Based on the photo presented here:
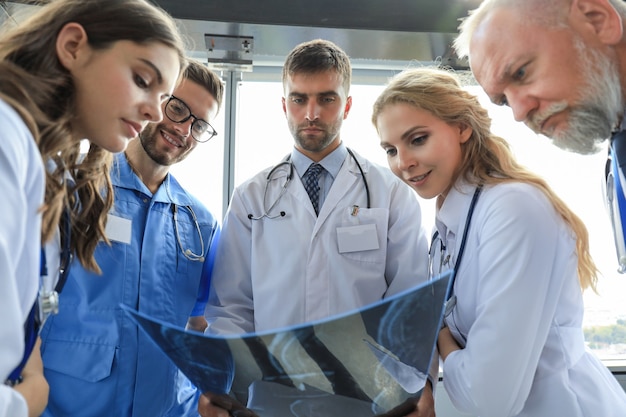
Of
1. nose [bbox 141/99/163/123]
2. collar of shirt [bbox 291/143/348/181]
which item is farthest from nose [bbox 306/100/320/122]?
nose [bbox 141/99/163/123]

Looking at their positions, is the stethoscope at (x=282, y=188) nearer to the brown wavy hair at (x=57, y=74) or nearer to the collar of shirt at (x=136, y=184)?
the collar of shirt at (x=136, y=184)

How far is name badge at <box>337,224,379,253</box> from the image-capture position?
1.70m

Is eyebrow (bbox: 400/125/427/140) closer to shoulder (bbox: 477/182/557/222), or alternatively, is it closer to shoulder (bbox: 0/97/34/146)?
shoulder (bbox: 477/182/557/222)

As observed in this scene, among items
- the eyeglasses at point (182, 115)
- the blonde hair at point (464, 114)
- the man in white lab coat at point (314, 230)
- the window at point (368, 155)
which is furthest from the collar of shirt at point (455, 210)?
the window at point (368, 155)

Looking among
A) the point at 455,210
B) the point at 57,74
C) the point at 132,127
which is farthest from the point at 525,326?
the point at 57,74

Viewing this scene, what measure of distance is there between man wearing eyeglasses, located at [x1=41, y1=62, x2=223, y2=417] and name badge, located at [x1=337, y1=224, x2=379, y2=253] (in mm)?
466

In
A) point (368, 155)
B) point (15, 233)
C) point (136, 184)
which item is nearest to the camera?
point (15, 233)

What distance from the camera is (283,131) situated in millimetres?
2654

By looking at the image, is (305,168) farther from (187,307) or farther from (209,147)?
(209,147)

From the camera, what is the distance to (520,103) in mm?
1117

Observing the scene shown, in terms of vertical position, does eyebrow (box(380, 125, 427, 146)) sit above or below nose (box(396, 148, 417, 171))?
above

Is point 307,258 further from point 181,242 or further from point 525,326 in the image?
point 525,326

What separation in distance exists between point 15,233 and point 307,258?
1159mm

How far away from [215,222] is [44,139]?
107cm
